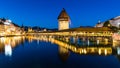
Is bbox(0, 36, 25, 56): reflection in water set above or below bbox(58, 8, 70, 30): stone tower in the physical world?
below

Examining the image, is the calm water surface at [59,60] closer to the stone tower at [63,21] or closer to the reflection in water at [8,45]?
the reflection in water at [8,45]

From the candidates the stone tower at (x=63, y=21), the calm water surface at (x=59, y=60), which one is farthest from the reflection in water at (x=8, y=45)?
the stone tower at (x=63, y=21)

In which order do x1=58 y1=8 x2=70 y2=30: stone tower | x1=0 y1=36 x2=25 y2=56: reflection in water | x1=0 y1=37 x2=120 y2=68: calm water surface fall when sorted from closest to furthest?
x1=0 y1=37 x2=120 y2=68: calm water surface, x1=0 y1=36 x2=25 y2=56: reflection in water, x1=58 y1=8 x2=70 y2=30: stone tower

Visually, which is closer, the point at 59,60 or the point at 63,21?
the point at 59,60

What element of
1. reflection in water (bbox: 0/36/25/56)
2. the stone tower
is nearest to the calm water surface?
reflection in water (bbox: 0/36/25/56)

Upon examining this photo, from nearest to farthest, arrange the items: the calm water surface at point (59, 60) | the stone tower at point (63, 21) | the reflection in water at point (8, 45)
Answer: the calm water surface at point (59, 60) < the reflection in water at point (8, 45) < the stone tower at point (63, 21)

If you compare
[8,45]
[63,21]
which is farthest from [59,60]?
[63,21]

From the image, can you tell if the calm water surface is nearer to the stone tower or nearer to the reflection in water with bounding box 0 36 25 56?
the reflection in water with bounding box 0 36 25 56

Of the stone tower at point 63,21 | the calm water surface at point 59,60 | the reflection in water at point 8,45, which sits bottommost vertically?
the calm water surface at point 59,60

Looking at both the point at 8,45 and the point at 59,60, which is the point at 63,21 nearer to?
the point at 8,45

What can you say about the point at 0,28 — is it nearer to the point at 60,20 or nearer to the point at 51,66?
the point at 60,20

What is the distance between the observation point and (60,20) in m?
197

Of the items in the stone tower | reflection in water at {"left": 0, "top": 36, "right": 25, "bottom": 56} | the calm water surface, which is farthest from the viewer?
the stone tower

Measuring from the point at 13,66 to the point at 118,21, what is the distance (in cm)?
10507
